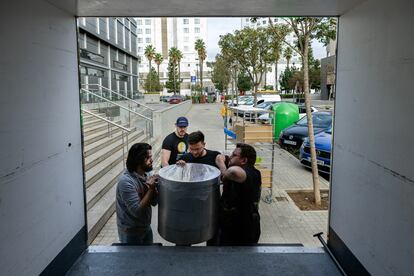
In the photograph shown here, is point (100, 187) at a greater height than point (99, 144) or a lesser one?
lesser

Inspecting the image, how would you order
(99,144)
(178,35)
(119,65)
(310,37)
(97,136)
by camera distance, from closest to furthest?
(310,37) → (99,144) → (97,136) → (119,65) → (178,35)

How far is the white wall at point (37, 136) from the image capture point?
222 centimetres

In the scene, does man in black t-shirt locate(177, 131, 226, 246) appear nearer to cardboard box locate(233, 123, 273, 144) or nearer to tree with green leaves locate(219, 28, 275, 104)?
cardboard box locate(233, 123, 273, 144)

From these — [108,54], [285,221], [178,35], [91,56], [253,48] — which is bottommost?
[285,221]

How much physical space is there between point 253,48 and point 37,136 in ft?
75.4

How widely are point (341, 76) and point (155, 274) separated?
102 inches

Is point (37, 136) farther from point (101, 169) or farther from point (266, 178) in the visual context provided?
point (266, 178)

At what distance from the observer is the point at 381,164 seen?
101 inches

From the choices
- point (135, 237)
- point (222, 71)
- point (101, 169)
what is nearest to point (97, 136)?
point (101, 169)

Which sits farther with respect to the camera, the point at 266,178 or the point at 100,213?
the point at 266,178

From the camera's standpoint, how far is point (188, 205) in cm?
298

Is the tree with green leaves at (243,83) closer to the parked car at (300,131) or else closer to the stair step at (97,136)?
the parked car at (300,131)

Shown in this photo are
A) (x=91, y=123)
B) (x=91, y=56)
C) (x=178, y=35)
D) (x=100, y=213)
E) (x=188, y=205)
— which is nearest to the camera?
(x=188, y=205)

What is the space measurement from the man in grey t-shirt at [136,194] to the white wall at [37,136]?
511 mm
